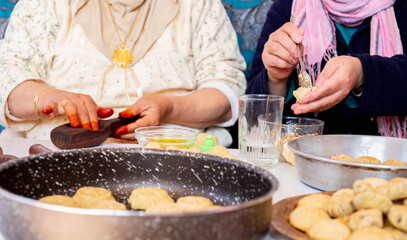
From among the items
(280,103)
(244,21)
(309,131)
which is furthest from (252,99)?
(244,21)

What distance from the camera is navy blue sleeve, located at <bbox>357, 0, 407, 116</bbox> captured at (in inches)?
45.4

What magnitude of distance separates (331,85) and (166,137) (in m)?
0.41

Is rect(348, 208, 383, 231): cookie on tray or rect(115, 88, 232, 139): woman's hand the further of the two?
rect(115, 88, 232, 139): woman's hand

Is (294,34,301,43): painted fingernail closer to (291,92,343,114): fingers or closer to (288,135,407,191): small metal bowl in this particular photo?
(291,92,343,114): fingers

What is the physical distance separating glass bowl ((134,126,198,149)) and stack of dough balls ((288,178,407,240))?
458 mm

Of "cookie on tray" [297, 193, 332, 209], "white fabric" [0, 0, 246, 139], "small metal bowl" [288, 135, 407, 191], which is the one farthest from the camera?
"white fabric" [0, 0, 246, 139]

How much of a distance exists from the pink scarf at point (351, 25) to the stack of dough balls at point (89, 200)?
39.9 inches

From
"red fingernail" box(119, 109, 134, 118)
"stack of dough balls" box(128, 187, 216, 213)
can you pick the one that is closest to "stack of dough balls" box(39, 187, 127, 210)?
"stack of dough balls" box(128, 187, 216, 213)

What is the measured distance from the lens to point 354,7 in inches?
55.4

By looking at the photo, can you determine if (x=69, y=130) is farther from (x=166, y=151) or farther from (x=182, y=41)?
(x=182, y=41)

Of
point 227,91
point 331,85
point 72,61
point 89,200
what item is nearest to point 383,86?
point 331,85

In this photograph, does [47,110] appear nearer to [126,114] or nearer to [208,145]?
[126,114]

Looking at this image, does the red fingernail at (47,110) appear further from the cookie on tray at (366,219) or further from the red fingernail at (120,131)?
the cookie on tray at (366,219)

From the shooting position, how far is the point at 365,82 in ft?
3.79
